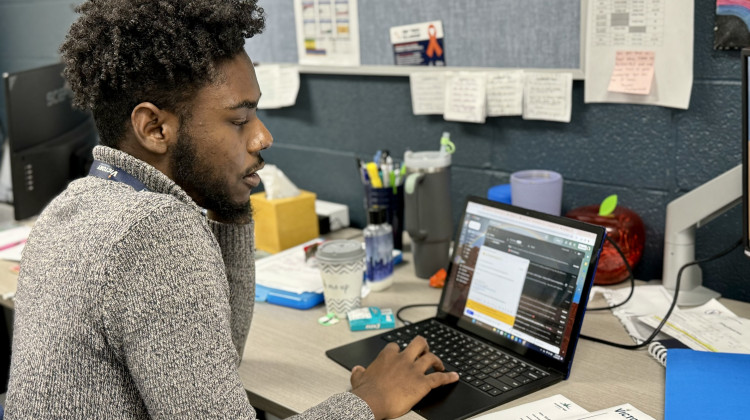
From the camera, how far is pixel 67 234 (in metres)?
0.90

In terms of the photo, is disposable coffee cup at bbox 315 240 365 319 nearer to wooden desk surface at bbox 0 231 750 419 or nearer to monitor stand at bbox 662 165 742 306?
wooden desk surface at bbox 0 231 750 419

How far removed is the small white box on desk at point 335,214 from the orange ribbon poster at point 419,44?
44cm

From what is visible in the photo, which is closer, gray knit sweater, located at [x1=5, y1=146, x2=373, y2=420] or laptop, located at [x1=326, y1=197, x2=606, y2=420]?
gray knit sweater, located at [x1=5, y1=146, x2=373, y2=420]

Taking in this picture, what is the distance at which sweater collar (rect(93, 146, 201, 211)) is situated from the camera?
98 cm

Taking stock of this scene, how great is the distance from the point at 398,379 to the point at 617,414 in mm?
312

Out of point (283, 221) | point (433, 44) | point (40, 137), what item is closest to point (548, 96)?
point (433, 44)

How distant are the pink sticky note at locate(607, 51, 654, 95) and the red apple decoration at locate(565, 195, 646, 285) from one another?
22cm

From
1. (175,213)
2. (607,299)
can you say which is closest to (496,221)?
(607,299)

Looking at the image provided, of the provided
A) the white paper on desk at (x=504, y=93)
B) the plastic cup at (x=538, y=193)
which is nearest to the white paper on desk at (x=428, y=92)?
the white paper on desk at (x=504, y=93)

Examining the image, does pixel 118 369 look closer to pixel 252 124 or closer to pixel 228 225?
pixel 252 124

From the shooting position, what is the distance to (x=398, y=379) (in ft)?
3.70

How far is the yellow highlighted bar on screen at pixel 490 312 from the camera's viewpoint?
129 cm

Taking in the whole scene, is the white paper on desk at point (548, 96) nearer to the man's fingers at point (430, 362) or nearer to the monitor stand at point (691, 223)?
the monitor stand at point (691, 223)

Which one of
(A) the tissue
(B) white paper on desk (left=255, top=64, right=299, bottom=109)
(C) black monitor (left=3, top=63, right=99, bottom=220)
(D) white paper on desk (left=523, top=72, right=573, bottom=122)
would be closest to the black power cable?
(D) white paper on desk (left=523, top=72, right=573, bottom=122)
